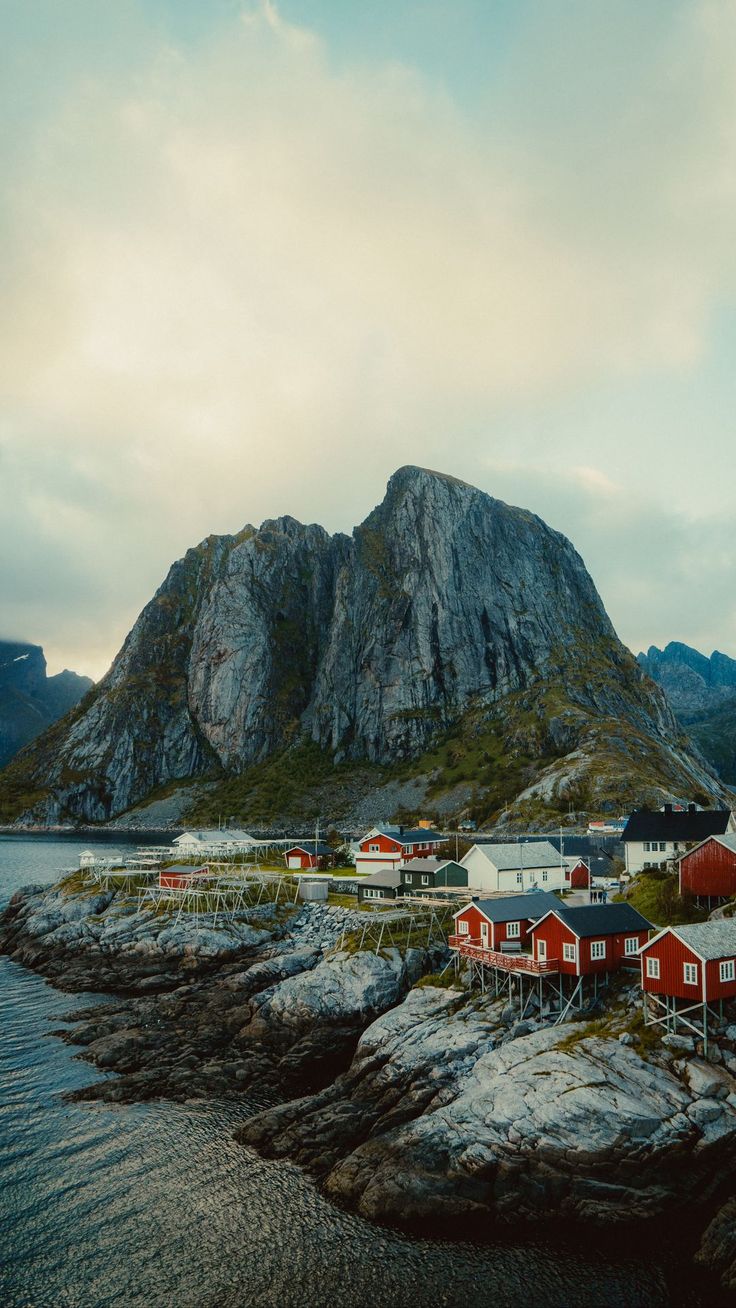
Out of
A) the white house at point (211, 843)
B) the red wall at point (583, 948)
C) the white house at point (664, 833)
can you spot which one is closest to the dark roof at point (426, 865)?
the white house at point (664, 833)

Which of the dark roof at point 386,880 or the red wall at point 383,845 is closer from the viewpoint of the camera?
the dark roof at point 386,880

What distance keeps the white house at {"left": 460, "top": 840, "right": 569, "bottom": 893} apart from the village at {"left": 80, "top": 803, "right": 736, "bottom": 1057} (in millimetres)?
136

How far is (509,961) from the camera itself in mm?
40938

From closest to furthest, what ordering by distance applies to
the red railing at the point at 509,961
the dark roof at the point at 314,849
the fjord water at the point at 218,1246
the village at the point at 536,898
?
the fjord water at the point at 218,1246
the village at the point at 536,898
the red railing at the point at 509,961
the dark roof at the point at 314,849

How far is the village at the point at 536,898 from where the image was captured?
35500 mm

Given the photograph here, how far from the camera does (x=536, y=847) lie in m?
72.9

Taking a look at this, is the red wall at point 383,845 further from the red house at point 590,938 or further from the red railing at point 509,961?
the red house at point 590,938

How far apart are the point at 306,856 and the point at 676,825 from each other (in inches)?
1867

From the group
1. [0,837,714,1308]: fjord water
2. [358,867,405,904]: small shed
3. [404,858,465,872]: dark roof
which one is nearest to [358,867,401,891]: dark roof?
[358,867,405,904]: small shed

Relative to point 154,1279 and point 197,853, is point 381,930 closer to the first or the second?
point 154,1279

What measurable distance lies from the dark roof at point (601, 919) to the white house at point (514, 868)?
26294mm

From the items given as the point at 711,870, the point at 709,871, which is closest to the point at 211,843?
the point at 709,871

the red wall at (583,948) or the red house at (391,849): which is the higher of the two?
the red house at (391,849)

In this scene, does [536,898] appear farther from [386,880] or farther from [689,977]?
[386,880]
